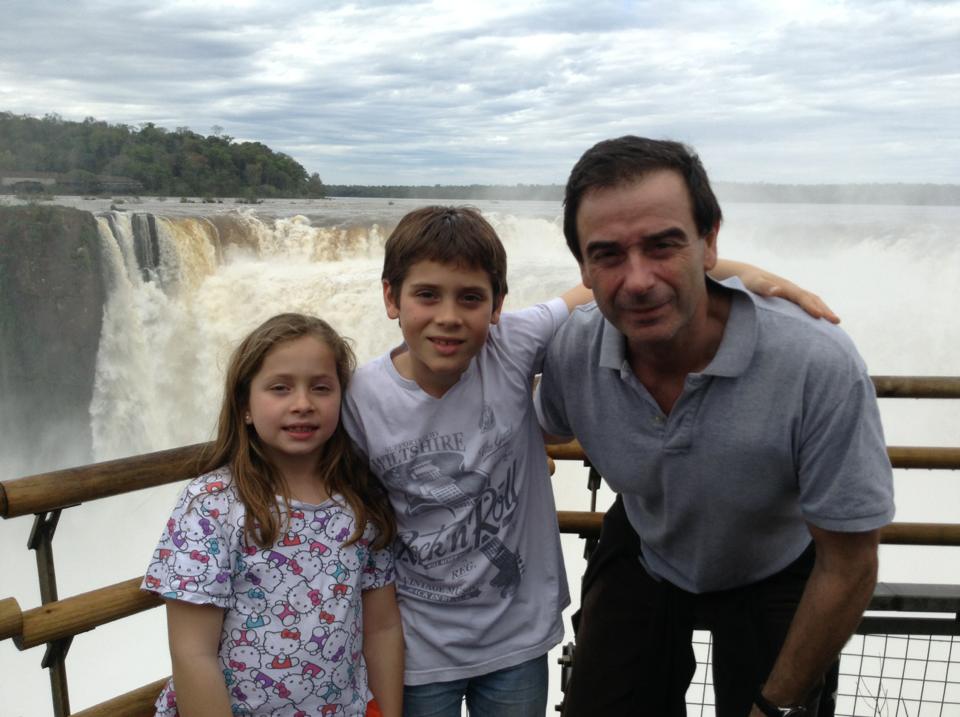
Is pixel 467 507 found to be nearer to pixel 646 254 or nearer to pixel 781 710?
pixel 646 254

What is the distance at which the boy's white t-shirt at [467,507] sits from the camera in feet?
5.38

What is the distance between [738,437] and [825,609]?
359 mm

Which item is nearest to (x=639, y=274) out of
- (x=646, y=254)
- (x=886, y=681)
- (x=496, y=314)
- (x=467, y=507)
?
(x=646, y=254)

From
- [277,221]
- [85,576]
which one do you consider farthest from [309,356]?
[277,221]

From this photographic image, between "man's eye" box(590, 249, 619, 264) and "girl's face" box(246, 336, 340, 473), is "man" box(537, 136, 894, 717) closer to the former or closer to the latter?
"man's eye" box(590, 249, 619, 264)

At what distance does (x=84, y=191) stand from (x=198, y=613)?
2732 centimetres

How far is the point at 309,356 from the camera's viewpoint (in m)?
1.61

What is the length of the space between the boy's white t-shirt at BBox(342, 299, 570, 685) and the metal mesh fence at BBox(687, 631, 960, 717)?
0.95 metres

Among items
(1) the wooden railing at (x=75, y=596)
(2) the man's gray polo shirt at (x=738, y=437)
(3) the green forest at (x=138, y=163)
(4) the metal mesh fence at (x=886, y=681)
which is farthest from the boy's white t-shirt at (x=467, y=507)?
(3) the green forest at (x=138, y=163)

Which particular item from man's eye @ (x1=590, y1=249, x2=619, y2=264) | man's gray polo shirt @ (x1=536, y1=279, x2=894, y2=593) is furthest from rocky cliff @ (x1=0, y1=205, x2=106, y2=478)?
man's eye @ (x1=590, y1=249, x2=619, y2=264)

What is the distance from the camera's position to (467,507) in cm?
165

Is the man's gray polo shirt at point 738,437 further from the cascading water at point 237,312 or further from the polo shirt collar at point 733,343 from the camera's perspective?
the cascading water at point 237,312

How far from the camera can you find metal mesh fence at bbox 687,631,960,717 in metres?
2.57

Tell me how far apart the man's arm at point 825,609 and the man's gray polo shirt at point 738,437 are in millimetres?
67
